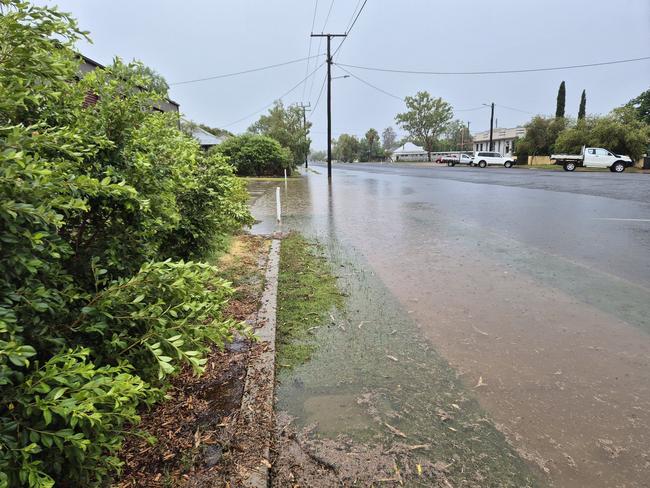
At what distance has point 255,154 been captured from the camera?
33812 millimetres

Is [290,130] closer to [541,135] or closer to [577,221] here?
[541,135]

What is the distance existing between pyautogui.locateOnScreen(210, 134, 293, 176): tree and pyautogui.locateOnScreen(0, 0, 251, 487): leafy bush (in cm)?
3130

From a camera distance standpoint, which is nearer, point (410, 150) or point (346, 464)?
point (346, 464)

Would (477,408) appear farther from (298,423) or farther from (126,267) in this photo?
(126,267)

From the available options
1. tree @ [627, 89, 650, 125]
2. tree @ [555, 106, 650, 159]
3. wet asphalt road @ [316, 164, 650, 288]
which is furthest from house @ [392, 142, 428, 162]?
wet asphalt road @ [316, 164, 650, 288]

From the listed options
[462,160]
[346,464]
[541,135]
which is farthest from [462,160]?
[346,464]

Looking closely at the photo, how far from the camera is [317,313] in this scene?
4730 millimetres

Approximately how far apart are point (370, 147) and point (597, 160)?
10504cm

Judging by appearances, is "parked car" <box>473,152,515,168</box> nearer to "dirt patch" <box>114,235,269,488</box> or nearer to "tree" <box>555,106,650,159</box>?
"tree" <box>555,106,650,159</box>

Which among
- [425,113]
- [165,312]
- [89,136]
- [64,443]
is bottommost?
[64,443]

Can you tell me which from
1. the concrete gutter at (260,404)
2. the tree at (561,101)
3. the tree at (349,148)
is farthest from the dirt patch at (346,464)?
the tree at (349,148)

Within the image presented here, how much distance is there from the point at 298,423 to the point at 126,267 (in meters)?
1.48

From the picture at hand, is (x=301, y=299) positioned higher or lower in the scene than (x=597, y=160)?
lower

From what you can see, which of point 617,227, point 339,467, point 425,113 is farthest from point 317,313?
point 425,113
